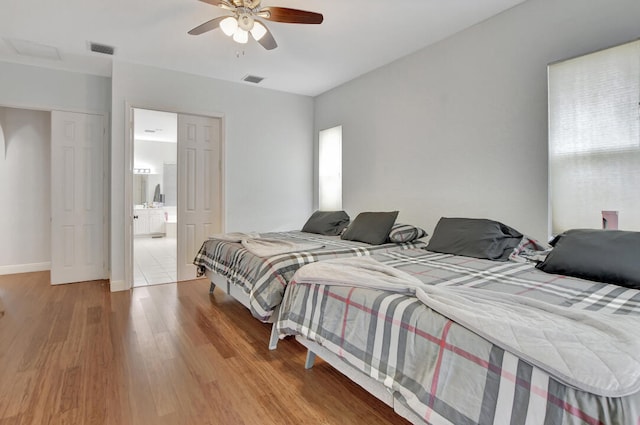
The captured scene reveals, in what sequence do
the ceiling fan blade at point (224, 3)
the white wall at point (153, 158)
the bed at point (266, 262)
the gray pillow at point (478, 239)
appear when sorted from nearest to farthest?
the ceiling fan blade at point (224, 3) → the bed at point (266, 262) → the gray pillow at point (478, 239) → the white wall at point (153, 158)

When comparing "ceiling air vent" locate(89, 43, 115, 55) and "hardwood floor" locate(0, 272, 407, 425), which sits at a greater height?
→ "ceiling air vent" locate(89, 43, 115, 55)

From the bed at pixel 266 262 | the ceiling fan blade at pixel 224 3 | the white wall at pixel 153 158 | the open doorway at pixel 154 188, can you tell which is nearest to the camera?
the ceiling fan blade at pixel 224 3

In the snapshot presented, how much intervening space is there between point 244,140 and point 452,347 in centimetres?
428

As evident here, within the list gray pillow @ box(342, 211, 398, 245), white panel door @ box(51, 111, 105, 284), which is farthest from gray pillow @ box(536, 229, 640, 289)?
white panel door @ box(51, 111, 105, 284)

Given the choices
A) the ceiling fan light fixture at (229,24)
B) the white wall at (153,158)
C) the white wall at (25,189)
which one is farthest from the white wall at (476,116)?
the white wall at (153,158)

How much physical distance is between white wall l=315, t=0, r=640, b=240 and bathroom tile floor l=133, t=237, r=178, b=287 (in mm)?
2932

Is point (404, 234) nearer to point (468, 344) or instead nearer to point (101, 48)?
point (468, 344)

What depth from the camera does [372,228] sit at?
138 inches

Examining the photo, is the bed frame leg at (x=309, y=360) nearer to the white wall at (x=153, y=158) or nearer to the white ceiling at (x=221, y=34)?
the white ceiling at (x=221, y=34)

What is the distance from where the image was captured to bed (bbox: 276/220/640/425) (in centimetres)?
92

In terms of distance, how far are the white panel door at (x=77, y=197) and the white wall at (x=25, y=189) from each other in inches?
40.0

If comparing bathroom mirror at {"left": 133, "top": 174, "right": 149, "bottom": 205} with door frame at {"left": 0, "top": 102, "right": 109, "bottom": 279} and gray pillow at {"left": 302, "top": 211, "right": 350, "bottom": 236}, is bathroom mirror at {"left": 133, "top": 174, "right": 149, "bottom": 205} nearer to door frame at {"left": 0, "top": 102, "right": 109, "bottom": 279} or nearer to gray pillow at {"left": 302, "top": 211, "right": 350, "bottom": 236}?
door frame at {"left": 0, "top": 102, "right": 109, "bottom": 279}

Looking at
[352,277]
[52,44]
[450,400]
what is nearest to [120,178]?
[52,44]

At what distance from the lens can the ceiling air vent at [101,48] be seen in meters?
3.54
